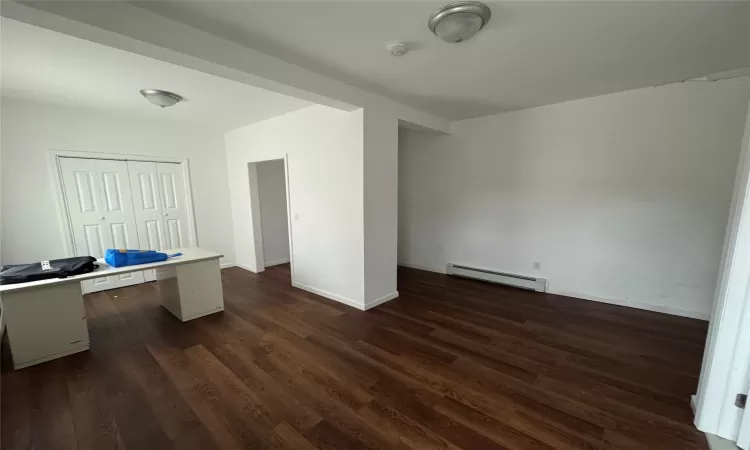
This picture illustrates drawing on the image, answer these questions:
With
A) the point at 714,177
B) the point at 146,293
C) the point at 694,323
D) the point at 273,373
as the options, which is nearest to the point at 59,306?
the point at 146,293

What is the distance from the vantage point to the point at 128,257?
273cm

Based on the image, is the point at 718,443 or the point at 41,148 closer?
the point at 718,443

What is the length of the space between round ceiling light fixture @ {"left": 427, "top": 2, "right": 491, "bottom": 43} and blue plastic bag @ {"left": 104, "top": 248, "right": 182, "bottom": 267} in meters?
3.22

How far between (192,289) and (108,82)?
219 centimetres

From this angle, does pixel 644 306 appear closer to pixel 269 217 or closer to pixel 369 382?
pixel 369 382

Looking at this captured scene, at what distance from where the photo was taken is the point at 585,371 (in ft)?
7.10

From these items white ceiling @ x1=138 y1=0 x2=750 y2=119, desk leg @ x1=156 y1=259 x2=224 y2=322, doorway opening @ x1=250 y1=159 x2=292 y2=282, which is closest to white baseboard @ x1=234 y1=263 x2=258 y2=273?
doorway opening @ x1=250 y1=159 x2=292 y2=282

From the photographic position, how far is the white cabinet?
3738 mm

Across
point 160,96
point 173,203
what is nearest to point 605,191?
point 160,96

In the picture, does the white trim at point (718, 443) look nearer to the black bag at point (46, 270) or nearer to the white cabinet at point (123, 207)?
the black bag at point (46, 270)

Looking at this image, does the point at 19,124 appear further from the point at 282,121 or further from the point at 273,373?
the point at 273,373

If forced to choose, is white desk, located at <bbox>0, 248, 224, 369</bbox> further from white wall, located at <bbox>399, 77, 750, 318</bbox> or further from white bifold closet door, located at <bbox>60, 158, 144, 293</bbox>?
white wall, located at <bbox>399, 77, 750, 318</bbox>

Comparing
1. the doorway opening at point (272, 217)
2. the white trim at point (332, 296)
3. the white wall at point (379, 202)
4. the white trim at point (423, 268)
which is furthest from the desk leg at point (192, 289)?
the white trim at point (423, 268)

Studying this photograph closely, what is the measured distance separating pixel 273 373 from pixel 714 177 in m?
4.50
